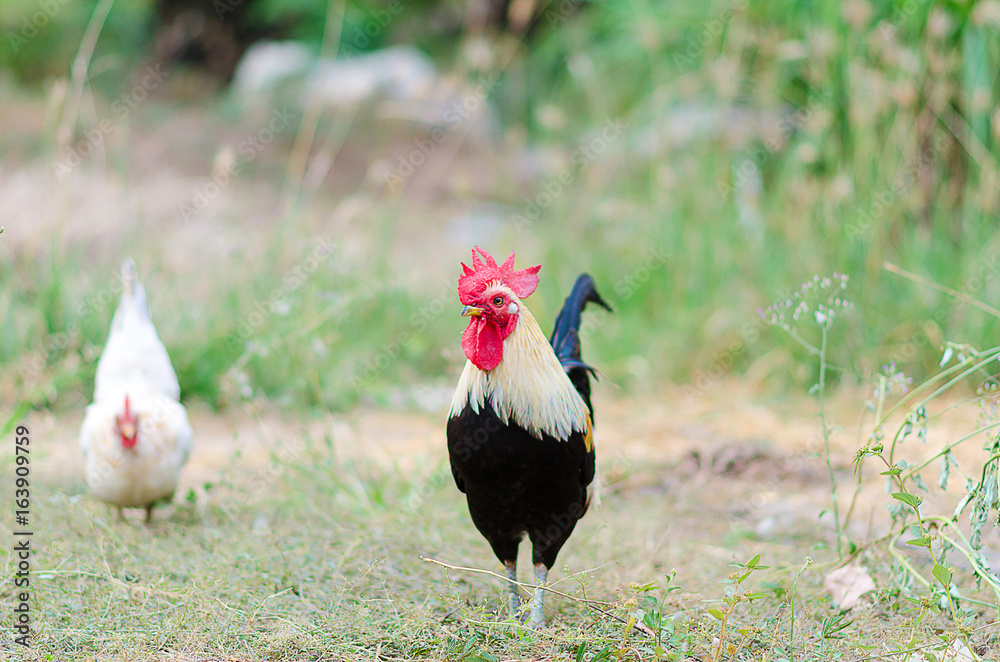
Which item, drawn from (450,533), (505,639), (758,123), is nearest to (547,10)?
(758,123)

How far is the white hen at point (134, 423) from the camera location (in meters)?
3.14

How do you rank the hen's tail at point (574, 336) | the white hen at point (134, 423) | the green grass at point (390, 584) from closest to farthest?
the green grass at point (390, 584)
the hen's tail at point (574, 336)
the white hen at point (134, 423)

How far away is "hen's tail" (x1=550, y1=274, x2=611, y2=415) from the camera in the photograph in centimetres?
292

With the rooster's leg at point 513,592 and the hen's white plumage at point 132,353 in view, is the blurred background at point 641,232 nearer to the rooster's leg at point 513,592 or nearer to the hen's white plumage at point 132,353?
the hen's white plumage at point 132,353

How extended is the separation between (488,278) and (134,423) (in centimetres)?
151

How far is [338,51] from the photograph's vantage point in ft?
39.3

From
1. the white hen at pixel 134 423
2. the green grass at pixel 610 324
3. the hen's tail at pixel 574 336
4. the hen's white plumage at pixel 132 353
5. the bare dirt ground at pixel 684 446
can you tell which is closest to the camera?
the green grass at pixel 610 324

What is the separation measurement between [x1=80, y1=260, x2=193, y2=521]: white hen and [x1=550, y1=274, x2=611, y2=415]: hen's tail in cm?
141

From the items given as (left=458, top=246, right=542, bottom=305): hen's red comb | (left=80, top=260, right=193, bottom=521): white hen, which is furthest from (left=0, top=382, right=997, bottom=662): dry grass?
(left=458, top=246, right=542, bottom=305): hen's red comb

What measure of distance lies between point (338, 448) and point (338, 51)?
8.70m

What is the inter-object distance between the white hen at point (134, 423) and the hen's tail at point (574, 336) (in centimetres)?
141

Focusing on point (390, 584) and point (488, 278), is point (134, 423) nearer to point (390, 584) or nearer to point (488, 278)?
point (390, 584)

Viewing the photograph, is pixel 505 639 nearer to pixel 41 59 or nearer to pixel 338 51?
pixel 338 51

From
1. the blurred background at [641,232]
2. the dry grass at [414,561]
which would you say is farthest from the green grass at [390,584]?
the blurred background at [641,232]
